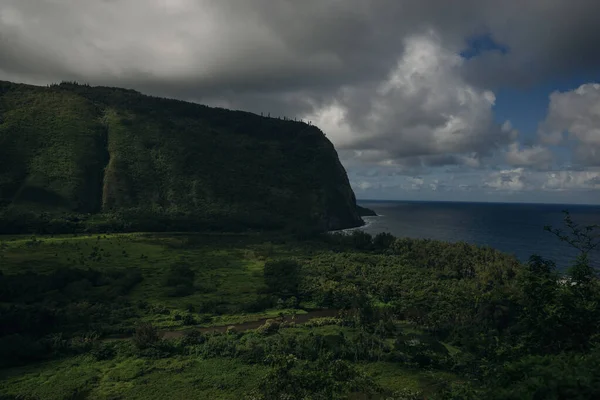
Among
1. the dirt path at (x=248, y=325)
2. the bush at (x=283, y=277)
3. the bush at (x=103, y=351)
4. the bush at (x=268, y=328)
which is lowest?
the dirt path at (x=248, y=325)

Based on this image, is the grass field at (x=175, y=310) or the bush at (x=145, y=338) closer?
the grass field at (x=175, y=310)

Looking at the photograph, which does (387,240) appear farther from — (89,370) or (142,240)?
(89,370)

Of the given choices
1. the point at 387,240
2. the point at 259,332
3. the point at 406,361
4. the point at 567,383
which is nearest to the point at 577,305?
the point at 567,383

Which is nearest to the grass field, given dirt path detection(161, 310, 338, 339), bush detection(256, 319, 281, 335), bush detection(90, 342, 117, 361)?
bush detection(90, 342, 117, 361)

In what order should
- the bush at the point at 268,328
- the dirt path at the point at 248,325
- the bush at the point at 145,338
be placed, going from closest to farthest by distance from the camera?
the bush at the point at 145,338 → the dirt path at the point at 248,325 → the bush at the point at 268,328

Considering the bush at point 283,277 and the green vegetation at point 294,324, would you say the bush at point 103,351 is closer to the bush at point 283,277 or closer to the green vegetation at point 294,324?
the green vegetation at point 294,324

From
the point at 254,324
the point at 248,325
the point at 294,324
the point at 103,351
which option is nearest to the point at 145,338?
the point at 103,351

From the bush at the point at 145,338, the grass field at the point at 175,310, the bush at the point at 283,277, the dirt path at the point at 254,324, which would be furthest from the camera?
the bush at the point at 283,277

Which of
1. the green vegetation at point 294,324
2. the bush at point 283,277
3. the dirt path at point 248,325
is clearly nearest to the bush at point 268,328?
the green vegetation at point 294,324
